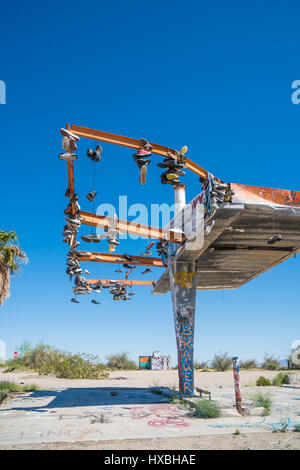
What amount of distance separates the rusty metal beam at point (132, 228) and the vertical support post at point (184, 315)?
183cm

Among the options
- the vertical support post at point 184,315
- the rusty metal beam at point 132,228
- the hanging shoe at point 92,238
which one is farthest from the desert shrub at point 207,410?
the hanging shoe at point 92,238

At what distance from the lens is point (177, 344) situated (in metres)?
13.0

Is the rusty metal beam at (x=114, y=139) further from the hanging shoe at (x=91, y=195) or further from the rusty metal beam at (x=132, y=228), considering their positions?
→ the rusty metal beam at (x=132, y=228)

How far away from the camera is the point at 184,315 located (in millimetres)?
13094

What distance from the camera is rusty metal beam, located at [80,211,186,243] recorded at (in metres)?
10.6

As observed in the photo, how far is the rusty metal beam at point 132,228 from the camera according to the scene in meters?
10.6

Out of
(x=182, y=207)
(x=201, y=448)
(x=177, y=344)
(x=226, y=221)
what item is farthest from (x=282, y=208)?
(x=201, y=448)

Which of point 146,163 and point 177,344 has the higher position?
point 146,163

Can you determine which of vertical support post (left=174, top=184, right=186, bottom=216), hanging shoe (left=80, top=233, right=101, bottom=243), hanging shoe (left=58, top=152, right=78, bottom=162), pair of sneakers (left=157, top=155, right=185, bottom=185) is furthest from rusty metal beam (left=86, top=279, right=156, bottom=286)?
hanging shoe (left=58, top=152, right=78, bottom=162)

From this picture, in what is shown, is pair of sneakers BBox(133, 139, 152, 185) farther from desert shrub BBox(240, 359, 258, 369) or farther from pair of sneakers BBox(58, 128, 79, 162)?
desert shrub BBox(240, 359, 258, 369)

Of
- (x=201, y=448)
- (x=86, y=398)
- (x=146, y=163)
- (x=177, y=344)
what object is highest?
(x=146, y=163)

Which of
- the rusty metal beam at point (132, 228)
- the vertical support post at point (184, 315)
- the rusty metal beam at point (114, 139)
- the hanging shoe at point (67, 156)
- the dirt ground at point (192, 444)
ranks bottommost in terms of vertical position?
the dirt ground at point (192, 444)
